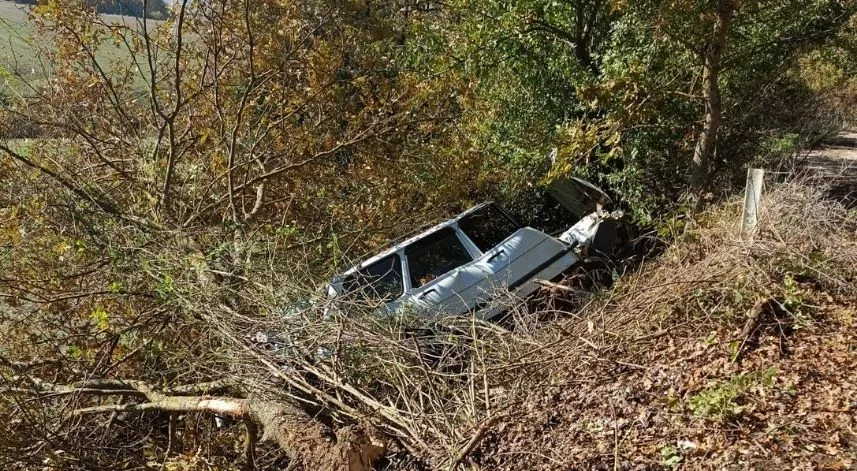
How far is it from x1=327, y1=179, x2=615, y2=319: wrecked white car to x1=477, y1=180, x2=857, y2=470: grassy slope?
1.16 meters

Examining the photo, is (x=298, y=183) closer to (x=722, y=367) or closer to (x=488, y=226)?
(x=488, y=226)

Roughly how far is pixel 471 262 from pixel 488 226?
30.7 inches

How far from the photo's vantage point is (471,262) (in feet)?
24.2

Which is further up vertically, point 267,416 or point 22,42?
point 22,42

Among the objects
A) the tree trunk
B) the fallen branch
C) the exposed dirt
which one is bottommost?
the fallen branch

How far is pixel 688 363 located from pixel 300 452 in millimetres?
3287

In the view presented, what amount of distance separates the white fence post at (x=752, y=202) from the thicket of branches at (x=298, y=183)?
5.83 feet

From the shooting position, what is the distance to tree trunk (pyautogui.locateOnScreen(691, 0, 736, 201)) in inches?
279

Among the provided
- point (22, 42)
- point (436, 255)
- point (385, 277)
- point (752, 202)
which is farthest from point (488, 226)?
point (22, 42)

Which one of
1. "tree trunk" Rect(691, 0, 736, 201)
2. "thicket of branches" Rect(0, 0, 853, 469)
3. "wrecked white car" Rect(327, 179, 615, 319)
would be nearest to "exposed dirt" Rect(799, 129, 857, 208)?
"thicket of branches" Rect(0, 0, 853, 469)

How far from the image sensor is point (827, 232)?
19.1 feet

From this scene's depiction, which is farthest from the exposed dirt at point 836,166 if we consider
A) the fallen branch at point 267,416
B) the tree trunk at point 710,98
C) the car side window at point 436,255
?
the fallen branch at point 267,416

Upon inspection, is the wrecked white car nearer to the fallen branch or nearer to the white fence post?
the fallen branch

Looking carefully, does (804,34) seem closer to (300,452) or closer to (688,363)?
(688,363)
